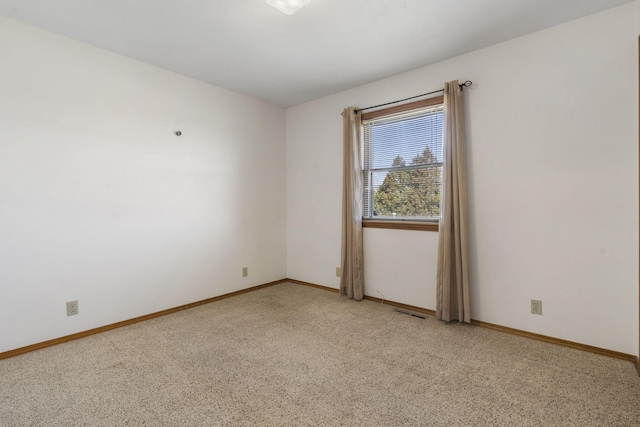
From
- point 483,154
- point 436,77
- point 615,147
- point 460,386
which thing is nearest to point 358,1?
point 436,77

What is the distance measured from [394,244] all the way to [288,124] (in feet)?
7.85

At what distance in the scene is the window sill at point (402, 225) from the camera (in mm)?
3164

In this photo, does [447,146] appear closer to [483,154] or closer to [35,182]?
[483,154]

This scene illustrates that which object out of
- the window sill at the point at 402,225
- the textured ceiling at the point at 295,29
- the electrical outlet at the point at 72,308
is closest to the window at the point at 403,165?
the window sill at the point at 402,225

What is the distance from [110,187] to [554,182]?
12.7 ft

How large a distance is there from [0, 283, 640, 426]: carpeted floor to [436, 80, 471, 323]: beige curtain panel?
0.21 m

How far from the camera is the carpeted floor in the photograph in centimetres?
164

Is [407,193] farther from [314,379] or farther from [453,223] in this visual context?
[314,379]

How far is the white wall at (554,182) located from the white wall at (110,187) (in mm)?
2256

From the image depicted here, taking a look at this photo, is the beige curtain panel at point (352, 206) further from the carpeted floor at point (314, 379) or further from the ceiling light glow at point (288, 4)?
the ceiling light glow at point (288, 4)

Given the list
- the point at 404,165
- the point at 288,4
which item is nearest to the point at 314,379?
the point at 404,165

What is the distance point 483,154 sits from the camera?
2.84 meters

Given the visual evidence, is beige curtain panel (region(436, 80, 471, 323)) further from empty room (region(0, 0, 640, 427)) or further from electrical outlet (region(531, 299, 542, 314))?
electrical outlet (region(531, 299, 542, 314))

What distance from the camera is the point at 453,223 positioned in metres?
2.91
